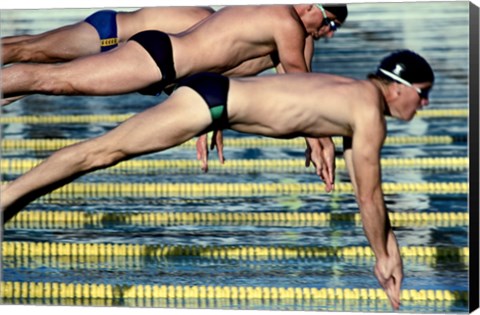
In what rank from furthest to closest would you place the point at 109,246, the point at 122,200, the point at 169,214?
the point at 122,200 < the point at 169,214 < the point at 109,246

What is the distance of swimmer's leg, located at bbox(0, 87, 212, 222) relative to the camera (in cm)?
691

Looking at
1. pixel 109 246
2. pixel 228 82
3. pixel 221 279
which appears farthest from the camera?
pixel 109 246

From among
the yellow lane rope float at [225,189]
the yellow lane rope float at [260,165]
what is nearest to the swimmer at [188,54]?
the yellow lane rope float at [225,189]

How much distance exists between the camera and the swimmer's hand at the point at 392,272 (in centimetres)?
729

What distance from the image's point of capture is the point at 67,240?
895cm

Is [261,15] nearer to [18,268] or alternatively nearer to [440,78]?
[440,78]

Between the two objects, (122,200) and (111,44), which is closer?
(111,44)

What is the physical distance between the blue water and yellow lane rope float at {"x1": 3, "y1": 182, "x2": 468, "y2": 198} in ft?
0.24

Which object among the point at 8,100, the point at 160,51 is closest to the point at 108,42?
the point at 160,51

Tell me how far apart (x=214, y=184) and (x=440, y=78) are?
10.0 feet

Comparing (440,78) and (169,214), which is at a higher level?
(440,78)

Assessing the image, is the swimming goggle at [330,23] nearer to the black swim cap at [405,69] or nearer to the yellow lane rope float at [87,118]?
the black swim cap at [405,69]

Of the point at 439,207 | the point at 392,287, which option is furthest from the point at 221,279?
the point at 439,207

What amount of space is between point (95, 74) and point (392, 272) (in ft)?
6.16
